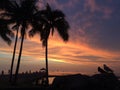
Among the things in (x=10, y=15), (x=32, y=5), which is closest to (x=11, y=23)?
(x=10, y=15)

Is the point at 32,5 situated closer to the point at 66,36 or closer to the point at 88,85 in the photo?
the point at 66,36

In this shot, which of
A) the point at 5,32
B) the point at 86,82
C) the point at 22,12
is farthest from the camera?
the point at 22,12

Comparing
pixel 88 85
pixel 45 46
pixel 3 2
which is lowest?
pixel 88 85

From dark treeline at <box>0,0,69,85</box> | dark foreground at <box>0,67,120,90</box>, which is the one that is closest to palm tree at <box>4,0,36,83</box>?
dark treeline at <box>0,0,69,85</box>

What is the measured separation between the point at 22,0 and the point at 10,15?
281cm

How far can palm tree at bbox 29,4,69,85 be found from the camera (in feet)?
152

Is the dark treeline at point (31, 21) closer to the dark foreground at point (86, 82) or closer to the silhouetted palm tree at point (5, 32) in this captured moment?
the silhouetted palm tree at point (5, 32)

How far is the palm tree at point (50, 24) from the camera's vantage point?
1828 inches

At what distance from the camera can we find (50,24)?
47.7 metres

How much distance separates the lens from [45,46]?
47875 mm

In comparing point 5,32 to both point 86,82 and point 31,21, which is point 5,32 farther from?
point 86,82

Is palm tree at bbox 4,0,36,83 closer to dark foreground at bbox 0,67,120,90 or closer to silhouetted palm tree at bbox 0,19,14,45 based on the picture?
silhouetted palm tree at bbox 0,19,14,45

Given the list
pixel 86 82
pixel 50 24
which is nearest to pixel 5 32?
pixel 50 24

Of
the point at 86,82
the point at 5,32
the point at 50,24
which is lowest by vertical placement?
the point at 86,82
